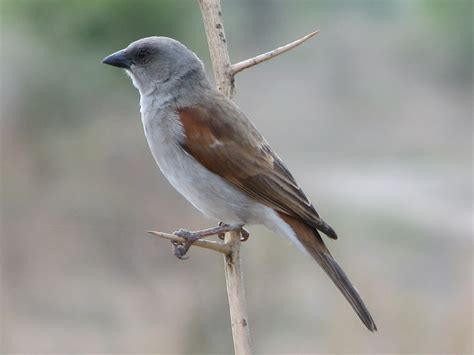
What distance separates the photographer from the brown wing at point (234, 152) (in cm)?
368

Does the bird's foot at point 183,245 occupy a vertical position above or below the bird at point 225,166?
below

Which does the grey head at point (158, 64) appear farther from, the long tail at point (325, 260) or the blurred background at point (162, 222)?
the blurred background at point (162, 222)

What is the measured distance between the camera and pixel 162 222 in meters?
15.2

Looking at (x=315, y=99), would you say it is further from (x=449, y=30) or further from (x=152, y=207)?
(x=152, y=207)

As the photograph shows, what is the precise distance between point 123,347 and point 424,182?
11.6 m

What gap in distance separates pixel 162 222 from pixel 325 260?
11.9 meters

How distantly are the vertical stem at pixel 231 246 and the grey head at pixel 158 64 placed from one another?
87 centimetres

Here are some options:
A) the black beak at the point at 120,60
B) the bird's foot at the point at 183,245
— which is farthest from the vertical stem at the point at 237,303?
the black beak at the point at 120,60

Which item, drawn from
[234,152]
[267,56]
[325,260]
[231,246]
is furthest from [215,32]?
[325,260]

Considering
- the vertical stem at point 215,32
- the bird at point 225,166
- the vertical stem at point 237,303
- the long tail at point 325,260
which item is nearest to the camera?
the vertical stem at point 237,303

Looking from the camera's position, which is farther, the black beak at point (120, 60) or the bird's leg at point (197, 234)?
the black beak at point (120, 60)

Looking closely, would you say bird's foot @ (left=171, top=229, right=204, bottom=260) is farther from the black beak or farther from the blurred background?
the blurred background

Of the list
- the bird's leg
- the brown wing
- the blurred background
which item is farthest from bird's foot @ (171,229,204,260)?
the blurred background

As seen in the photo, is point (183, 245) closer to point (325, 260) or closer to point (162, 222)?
point (325, 260)
